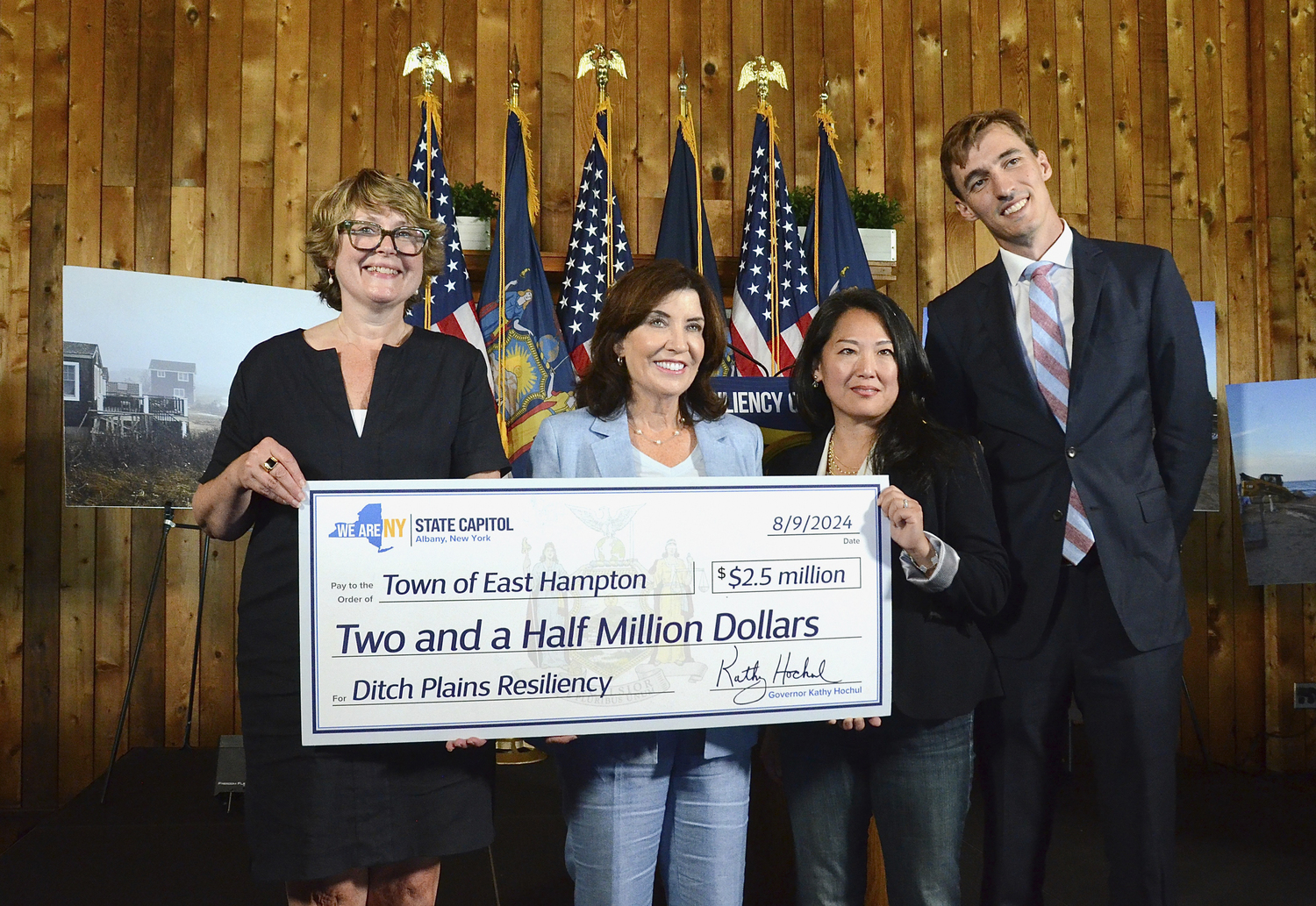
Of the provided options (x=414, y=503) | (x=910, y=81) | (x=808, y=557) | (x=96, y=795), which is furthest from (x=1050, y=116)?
(x=96, y=795)

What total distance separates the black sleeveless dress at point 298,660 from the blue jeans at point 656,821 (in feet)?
0.58

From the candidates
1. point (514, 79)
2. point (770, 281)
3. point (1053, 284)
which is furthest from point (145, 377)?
point (1053, 284)

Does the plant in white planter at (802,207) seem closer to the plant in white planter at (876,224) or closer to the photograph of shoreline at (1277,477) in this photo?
the plant in white planter at (876,224)

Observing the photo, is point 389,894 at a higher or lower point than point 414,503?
lower

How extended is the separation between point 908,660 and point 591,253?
2.71 meters

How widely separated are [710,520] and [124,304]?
2.84 m

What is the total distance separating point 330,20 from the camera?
4.23m

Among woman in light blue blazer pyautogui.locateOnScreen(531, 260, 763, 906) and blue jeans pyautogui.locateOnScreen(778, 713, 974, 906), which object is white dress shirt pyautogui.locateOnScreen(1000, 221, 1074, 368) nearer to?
woman in light blue blazer pyautogui.locateOnScreen(531, 260, 763, 906)

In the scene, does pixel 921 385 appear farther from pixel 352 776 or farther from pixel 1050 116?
pixel 1050 116

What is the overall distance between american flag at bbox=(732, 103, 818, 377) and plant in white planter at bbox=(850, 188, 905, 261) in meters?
0.35

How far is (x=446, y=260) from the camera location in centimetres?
377

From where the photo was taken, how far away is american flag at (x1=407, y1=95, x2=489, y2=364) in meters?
3.81

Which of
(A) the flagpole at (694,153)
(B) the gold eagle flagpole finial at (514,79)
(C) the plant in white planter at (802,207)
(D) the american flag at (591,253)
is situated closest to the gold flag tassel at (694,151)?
(A) the flagpole at (694,153)

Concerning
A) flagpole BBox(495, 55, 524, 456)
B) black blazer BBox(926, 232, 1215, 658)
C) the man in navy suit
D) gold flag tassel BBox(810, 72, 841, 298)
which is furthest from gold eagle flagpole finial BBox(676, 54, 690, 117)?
black blazer BBox(926, 232, 1215, 658)
